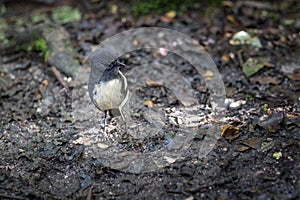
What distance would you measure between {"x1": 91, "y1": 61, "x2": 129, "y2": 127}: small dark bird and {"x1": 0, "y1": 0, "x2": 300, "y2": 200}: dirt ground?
385 mm

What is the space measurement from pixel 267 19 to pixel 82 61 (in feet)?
8.60

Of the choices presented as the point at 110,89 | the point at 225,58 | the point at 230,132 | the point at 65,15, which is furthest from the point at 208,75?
the point at 65,15

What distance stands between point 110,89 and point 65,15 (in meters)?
2.70

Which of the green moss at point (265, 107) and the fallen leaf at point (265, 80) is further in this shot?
the fallen leaf at point (265, 80)

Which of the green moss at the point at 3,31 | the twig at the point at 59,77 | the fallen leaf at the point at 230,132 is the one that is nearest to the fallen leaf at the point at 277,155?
the fallen leaf at the point at 230,132

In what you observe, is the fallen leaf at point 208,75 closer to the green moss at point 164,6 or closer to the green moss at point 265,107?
the green moss at point 265,107

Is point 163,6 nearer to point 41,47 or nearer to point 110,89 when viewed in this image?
point 41,47

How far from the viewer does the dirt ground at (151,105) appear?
3.89m

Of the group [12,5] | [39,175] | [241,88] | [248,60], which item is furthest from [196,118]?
[12,5]

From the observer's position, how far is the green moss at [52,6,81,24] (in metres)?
6.52

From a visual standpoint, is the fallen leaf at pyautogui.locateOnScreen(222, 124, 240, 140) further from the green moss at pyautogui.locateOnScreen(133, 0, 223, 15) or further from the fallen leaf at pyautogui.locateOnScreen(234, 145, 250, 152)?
the green moss at pyautogui.locateOnScreen(133, 0, 223, 15)

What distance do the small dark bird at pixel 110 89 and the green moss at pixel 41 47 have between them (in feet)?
5.38

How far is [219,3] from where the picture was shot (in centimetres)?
655

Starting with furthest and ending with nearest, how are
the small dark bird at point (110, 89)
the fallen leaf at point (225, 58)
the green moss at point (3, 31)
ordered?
the green moss at point (3, 31) → the fallen leaf at point (225, 58) → the small dark bird at point (110, 89)
